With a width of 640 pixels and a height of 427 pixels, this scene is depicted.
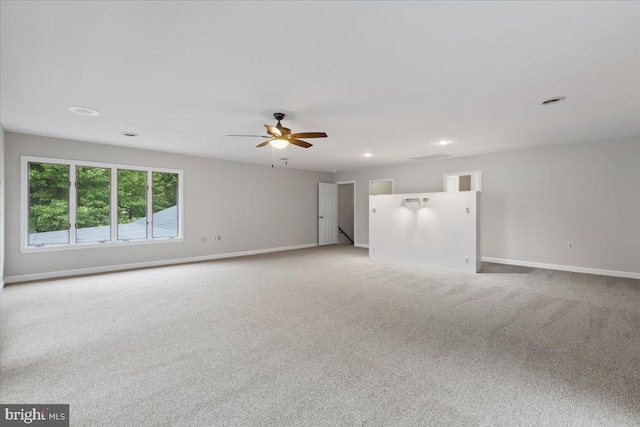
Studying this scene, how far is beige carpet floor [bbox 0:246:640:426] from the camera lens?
6.25 feet

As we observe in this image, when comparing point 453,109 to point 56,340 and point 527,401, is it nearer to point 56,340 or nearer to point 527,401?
point 527,401

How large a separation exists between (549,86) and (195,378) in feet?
14.1

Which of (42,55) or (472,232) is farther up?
(42,55)

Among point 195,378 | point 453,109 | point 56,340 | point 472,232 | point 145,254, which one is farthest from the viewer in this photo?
point 145,254

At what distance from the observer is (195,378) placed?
225 centimetres

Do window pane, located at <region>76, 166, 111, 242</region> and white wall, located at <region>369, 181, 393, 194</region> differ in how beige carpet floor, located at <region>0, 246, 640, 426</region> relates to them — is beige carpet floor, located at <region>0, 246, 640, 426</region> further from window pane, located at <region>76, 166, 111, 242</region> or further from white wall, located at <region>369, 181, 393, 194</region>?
white wall, located at <region>369, 181, 393, 194</region>

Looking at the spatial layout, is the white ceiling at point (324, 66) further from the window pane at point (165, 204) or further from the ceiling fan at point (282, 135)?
the window pane at point (165, 204)

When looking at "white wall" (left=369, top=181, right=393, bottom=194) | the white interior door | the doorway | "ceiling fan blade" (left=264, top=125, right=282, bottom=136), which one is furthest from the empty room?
the doorway

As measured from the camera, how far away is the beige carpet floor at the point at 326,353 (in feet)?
6.25

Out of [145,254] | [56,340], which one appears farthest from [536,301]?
[145,254]

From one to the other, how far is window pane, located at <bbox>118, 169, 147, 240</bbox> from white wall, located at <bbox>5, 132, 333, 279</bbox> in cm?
27

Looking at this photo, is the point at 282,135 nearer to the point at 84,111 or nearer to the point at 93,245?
the point at 84,111

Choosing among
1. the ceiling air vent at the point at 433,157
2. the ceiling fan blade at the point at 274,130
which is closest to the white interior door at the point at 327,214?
the ceiling air vent at the point at 433,157

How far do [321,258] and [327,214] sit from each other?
2922mm
